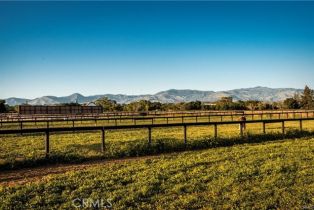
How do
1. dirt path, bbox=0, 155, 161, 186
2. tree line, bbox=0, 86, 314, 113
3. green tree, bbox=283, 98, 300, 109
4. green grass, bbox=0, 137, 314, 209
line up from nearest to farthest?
green grass, bbox=0, 137, 314, 209 → dirt path, bbox=0, 155, 161, 186 → tree line, bbox=0, 86, 314, 113 → green tree, bbox=283, 98, 300, 109

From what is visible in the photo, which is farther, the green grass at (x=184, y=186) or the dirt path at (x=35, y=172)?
the dirt path at (x=35, y=172)

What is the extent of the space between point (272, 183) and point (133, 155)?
670 cm

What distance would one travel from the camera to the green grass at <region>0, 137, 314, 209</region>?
23.1ft

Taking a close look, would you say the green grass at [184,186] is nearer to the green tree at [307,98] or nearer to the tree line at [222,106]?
the tree line at [222,106]

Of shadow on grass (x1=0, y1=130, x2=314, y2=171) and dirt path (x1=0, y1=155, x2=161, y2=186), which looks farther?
shadow on grass (x1=0, y1=130, x2=314, y2=171)

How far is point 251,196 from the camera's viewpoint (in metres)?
7.41

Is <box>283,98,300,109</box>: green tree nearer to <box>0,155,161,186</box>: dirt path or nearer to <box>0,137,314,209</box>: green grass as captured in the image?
<box>0,137,314,209</box>: green grass

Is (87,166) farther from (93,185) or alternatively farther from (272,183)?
(272,183)

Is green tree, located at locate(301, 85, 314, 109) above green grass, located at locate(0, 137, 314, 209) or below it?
above

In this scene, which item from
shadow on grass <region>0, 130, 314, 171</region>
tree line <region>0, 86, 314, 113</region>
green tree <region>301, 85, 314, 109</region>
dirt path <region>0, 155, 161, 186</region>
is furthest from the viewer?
green tree <region>301, 85, 314, 109</region>

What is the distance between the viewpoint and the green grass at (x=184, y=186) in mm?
7039

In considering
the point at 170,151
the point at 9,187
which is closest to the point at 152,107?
the point at 170,151

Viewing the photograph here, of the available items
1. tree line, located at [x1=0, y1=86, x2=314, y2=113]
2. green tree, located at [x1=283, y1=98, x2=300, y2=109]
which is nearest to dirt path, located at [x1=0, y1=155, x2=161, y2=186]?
tree line, located at [x1=0, y1=86, x2=314, y2=113]

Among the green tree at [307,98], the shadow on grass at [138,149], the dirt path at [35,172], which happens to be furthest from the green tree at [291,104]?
the dirt path at [35,172]
